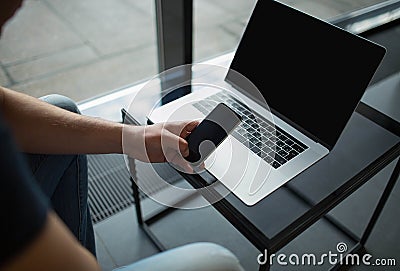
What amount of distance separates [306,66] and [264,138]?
20 cm

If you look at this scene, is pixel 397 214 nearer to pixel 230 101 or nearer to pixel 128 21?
pixel 230 101

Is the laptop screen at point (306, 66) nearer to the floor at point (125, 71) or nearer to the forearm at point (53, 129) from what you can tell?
the forearm at point (53, 129)

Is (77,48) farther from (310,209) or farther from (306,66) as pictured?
(310,209)

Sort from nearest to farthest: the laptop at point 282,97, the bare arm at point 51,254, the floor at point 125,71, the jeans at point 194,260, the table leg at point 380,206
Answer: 1. the bare arm at point 51,254
2. the jeans at point 194,260
3. the laptop at point 282,97
4. the table leg at point 380,206
5. the floor at point 125,71

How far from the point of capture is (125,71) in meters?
1.96

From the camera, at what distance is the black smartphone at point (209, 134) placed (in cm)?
85

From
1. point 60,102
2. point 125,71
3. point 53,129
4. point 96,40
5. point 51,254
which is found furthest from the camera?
point 96,40

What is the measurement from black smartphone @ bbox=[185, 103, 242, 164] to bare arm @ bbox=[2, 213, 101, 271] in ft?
1.73

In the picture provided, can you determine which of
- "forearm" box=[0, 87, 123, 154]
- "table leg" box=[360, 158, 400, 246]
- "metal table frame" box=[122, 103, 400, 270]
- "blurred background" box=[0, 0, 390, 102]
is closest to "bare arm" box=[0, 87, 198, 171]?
"forearm" box=[0, 87, 123, 154]

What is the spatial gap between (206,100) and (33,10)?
1476 mm

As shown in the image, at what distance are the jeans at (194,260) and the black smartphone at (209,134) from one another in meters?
0.23

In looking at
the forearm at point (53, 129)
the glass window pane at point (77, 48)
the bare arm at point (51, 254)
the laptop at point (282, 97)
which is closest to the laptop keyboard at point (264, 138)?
the laptop at point (282, 97)

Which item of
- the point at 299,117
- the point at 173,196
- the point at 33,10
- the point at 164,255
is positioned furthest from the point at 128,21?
the point at 164,255

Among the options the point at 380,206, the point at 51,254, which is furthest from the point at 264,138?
the point at 51,254
